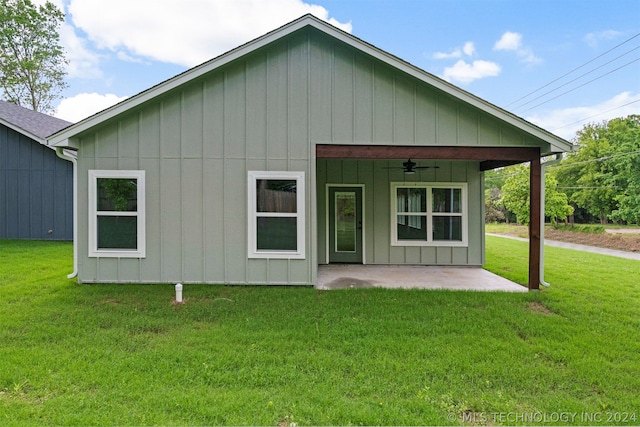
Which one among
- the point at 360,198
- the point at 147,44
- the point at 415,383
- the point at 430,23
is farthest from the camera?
the point at 147,44

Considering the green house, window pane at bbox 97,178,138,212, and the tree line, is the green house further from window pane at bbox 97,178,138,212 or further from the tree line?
the tree line

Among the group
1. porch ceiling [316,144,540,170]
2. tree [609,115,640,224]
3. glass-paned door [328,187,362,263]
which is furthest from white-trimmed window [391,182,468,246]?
tree [609,115,640,224]

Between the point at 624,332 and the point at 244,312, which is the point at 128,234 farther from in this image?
the point at 624,332

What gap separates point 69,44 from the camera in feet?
77.6

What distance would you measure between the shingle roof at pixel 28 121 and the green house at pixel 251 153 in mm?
7990

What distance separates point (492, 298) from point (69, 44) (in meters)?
29.5

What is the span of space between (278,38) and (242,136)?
1.78m

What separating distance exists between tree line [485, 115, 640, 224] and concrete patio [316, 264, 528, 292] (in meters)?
18.2

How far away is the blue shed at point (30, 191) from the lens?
12.0 meters

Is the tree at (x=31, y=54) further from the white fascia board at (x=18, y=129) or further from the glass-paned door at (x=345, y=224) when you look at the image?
the glass-paned door at (x=345, y=224)

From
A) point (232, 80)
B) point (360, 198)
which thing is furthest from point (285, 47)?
point (360, 198)

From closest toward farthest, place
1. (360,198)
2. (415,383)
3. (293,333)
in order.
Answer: (415,383) < (293,333) < (360,198)

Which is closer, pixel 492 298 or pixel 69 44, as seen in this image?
pixel 492 298

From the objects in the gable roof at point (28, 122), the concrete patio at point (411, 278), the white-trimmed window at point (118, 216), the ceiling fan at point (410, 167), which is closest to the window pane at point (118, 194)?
the white-trimmed window at point (118, 216)
